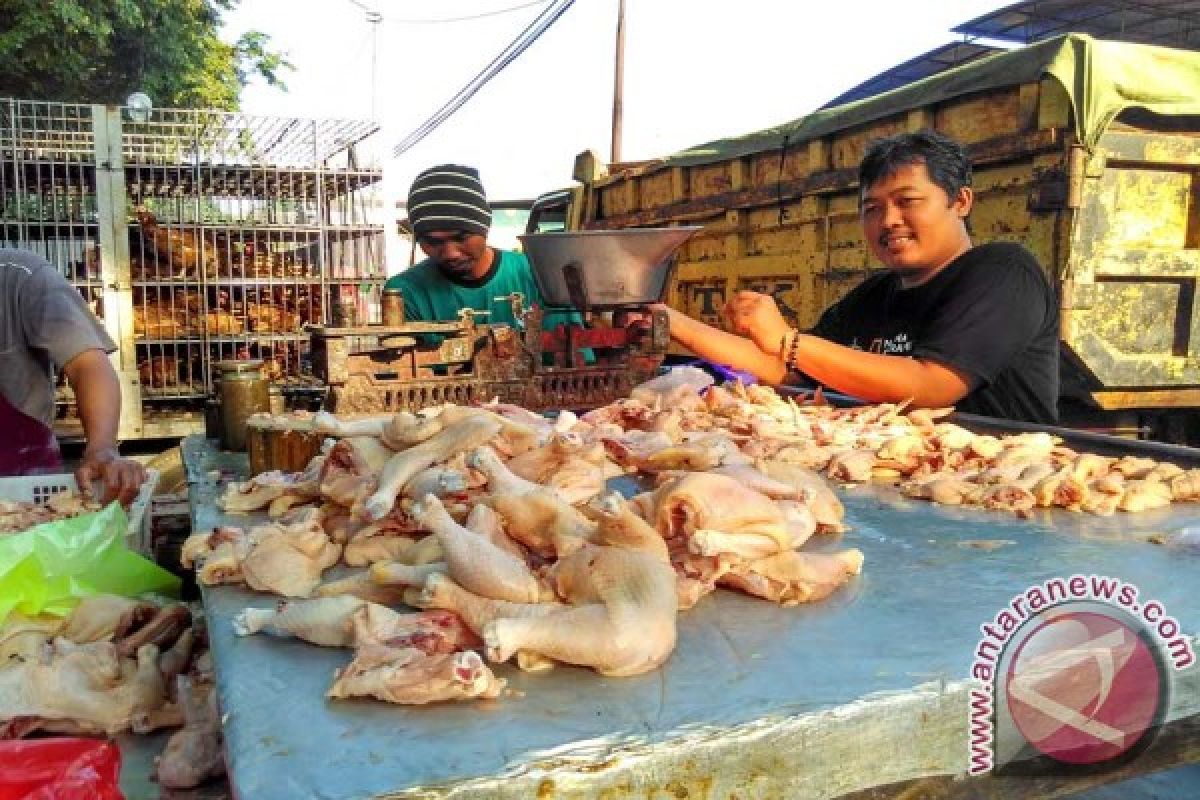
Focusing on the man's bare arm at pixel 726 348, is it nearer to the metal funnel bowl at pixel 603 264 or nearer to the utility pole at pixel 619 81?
the metal funnel bowl at pixel 603 264

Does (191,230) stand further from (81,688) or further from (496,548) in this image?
(496,548)

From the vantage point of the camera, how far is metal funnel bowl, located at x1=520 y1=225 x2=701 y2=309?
3051mm

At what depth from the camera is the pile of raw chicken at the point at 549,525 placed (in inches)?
57.4

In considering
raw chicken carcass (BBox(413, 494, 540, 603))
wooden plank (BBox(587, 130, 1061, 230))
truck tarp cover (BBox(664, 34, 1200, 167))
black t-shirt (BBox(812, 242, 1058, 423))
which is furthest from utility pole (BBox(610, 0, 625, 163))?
raw chicken carcass (BBox(413, 494, 540, 603))

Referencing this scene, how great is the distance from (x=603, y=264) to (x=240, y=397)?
159cm

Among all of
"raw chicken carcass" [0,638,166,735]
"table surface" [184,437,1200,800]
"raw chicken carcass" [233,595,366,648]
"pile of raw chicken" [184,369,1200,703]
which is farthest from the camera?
"raw chicken carcass" [0,638,166,735]

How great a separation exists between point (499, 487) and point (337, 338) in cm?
173

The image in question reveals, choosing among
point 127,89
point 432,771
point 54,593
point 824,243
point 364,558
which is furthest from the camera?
point 127,89

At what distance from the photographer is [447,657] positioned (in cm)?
140

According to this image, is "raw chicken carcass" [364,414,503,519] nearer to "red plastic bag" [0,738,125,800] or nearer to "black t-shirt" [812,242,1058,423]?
"red plastic bag" [0,738,125,800]

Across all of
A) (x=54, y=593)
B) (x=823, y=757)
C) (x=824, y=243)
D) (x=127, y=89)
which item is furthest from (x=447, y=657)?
(x=127, y=89)

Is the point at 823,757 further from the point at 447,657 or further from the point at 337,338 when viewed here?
the point at 337,338

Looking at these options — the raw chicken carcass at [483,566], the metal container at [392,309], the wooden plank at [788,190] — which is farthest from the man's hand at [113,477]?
the wooden plank at [788,190]

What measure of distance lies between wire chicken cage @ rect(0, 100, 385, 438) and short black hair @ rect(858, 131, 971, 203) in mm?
6521
